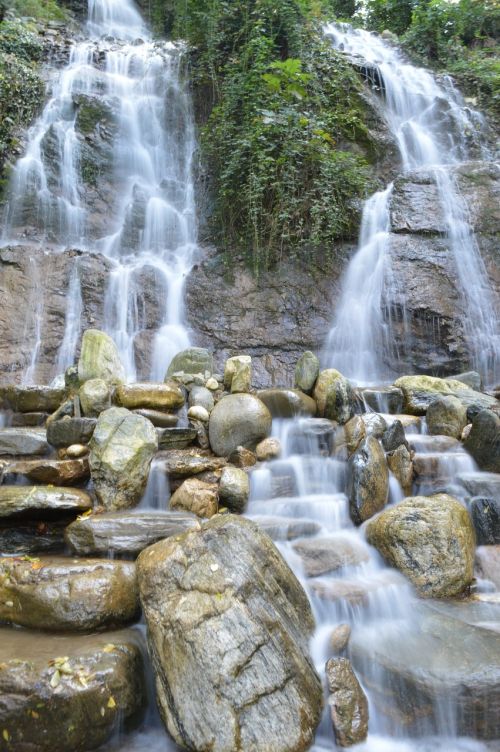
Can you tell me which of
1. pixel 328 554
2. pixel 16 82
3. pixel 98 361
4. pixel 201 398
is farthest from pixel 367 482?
pixel 16 82

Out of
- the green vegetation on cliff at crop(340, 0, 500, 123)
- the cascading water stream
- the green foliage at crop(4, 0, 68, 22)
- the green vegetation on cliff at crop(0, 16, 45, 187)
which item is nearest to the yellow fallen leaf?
the cascading water stream

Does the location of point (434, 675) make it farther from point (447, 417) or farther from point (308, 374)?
point (308, 374)

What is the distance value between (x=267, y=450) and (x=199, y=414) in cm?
92

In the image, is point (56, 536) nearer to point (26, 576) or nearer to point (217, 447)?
point (26, 576)

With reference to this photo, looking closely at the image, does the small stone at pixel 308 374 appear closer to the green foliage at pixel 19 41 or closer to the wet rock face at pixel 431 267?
the wet rock face at pixel 431 267

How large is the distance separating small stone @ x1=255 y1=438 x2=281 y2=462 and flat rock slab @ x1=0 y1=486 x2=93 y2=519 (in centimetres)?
194

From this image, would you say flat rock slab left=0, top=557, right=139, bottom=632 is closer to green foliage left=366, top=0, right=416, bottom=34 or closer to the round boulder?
the round boulder

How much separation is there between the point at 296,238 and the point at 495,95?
841 centimetres

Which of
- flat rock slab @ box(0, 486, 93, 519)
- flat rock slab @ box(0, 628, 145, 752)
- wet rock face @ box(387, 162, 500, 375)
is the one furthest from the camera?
wet rock face @ box(387, 162, 500, 375)

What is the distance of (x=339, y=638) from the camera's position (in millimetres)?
3395

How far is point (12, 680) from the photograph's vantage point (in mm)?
2721

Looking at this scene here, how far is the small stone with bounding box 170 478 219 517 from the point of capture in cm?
475

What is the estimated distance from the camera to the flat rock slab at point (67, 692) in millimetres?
2643

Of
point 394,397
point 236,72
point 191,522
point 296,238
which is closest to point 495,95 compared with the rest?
point 236,72
